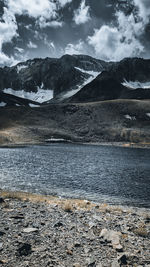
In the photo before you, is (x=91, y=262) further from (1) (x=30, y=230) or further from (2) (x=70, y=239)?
(1) (x=30, y=230)

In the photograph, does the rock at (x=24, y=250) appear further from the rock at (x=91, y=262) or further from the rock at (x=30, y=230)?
the rock at (x=91, y=262)

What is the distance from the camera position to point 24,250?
12453 mm

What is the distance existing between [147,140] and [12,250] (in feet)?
581

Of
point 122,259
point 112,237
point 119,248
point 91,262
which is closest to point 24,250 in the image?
point 91,262

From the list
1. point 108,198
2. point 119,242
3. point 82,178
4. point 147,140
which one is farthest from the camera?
point 147,140

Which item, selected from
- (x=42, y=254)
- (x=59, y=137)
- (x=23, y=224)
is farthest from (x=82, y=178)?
(x=59, y=137)

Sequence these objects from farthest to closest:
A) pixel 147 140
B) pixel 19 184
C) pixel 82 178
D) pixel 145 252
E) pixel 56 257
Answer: pixel 147 140
pixel 82 178
pixel 19 184
pixel 145 252
pixel 56 257

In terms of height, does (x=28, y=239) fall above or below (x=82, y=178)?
above

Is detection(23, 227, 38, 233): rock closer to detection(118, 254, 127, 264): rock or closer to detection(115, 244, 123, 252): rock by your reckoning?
detection(115, 244, 123, 252): rock

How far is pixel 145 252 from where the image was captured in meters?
13.5

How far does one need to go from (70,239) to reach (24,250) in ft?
10.9

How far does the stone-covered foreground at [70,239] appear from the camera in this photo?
1208 cm

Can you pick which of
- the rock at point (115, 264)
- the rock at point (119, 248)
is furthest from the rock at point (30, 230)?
the rock at point (115, 264)

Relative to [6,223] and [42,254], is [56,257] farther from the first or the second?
[6,223]
